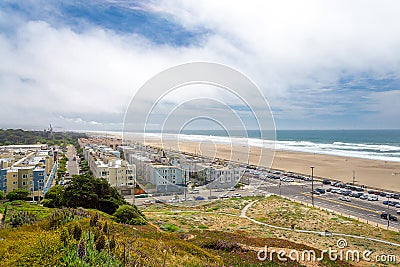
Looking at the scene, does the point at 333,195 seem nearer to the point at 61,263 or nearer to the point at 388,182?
the point at 388,182

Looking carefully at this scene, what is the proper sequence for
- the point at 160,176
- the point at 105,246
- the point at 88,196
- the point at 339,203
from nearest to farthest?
the point at 105,246 < the point at 88,196 < the point at 339,203 < the point at 160,176

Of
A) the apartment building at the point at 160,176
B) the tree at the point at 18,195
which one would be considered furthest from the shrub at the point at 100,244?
the tree at the point at 18,195

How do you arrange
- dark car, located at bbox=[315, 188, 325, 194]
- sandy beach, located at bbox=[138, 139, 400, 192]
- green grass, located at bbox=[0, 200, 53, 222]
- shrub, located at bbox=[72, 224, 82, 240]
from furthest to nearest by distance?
1. sandy beach, located at bbox=[138, 139, 400, 192]
2. dark car, located at bbox=[315, 188, 325, 194]
3. green grass, located at bbox=[0, 200, 53, 222]
4. shrub, located at bbox=[72, 224, 82, 240]

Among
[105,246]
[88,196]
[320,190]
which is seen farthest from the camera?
[320,190]

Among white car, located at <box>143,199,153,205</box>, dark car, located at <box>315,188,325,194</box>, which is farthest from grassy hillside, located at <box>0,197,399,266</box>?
dark car, located at <box>315,188,325,194</box>

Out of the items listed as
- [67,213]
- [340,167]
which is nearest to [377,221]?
[67,213]

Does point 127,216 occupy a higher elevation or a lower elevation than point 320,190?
higher

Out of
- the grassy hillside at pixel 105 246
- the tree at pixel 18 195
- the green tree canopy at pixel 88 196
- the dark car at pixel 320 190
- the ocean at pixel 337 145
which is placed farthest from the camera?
the ocean at pixel 337 145

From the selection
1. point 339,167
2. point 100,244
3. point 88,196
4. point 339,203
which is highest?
point 100,244

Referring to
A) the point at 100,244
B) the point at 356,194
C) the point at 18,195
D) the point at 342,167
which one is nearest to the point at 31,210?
the point at 100,244

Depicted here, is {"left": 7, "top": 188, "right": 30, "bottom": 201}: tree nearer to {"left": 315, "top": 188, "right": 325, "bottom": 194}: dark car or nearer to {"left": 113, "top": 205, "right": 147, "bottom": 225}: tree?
{"left": 113, "top": 205, "right": 147, "bottom": 225}: tree

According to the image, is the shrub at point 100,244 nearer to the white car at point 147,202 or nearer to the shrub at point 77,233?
the shrub at point 77,233

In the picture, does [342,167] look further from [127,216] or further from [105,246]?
[105,246]

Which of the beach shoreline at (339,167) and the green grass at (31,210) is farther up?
the green grass at (31,210)
